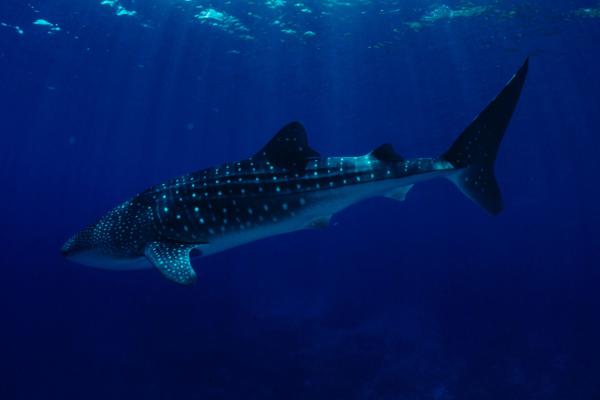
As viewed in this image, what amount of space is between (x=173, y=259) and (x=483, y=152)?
4.21m

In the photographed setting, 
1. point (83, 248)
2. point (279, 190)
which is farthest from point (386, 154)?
point (83, 248)

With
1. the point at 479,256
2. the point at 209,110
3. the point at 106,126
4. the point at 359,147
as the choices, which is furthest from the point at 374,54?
the point at 359,147

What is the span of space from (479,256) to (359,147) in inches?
2381

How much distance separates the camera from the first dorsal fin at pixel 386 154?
5.61 meters

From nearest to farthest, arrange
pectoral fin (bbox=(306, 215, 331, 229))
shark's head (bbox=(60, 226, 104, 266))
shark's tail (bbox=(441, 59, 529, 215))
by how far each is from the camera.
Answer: shark's tail (bbox=(441, 59, 529, 215))
shark's head (bbox=(60, 226, 104, 266))
pectoral fin (bbox=(306, 215, 331, 229))

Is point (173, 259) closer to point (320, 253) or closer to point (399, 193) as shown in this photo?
point (399, 193)

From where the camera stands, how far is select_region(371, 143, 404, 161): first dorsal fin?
561 cm

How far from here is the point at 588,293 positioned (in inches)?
941

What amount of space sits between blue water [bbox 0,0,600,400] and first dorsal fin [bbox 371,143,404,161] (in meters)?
9.50

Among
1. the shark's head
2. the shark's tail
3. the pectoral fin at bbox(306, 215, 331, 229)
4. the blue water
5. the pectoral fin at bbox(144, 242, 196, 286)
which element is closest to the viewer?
the pectoral fin at bbox(144, 242, 196, 286)

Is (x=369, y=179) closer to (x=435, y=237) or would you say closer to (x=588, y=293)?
(x=588, y=293)

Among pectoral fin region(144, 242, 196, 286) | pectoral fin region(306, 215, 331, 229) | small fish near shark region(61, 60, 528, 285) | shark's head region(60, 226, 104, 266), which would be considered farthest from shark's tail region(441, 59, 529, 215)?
shark's head region(60, 226, 104, 266)

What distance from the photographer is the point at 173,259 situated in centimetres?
533

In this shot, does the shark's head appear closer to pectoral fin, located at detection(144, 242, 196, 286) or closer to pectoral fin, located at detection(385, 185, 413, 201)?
pectoral fin, located at detection(144, 242, 196, 286)
